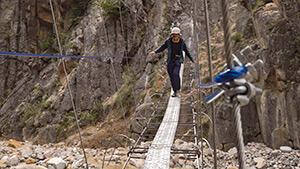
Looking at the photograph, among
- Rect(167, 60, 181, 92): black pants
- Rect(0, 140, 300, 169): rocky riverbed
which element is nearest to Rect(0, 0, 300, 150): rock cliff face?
Rect(0, 140, 300, 169): rocky riverbed

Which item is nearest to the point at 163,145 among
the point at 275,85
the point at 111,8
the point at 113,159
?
the point at 113,159

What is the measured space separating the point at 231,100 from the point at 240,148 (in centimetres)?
18

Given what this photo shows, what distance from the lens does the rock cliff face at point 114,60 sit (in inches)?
182

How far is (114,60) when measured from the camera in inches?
386

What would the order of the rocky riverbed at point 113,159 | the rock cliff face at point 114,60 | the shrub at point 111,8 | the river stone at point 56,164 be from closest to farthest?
the river stone at point 56,164 < the rocky riverbed at point 113,159 < the rock cliff face at point 114,60 < the shrub at point 111,8

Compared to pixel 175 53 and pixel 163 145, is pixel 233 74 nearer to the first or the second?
pixel 163 145

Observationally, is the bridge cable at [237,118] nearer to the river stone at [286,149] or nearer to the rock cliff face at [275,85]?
the rock cliff face at [275,85]

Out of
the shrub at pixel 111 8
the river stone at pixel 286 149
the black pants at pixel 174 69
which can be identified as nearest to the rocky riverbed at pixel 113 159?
the river stone at pixel 286 149

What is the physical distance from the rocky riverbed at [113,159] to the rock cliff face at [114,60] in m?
0.33

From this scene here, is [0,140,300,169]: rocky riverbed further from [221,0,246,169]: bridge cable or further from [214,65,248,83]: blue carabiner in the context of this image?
[214,65,248,83]: blue carabiner

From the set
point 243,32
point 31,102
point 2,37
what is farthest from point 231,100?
point 2,37

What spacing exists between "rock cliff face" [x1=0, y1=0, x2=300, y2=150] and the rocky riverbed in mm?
330

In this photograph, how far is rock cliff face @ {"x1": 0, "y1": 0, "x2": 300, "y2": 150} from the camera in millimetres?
4617

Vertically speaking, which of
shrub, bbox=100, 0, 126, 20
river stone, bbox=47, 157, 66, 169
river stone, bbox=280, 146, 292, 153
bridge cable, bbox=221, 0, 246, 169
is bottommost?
river stone, bbox=280, 146, 292, 153
